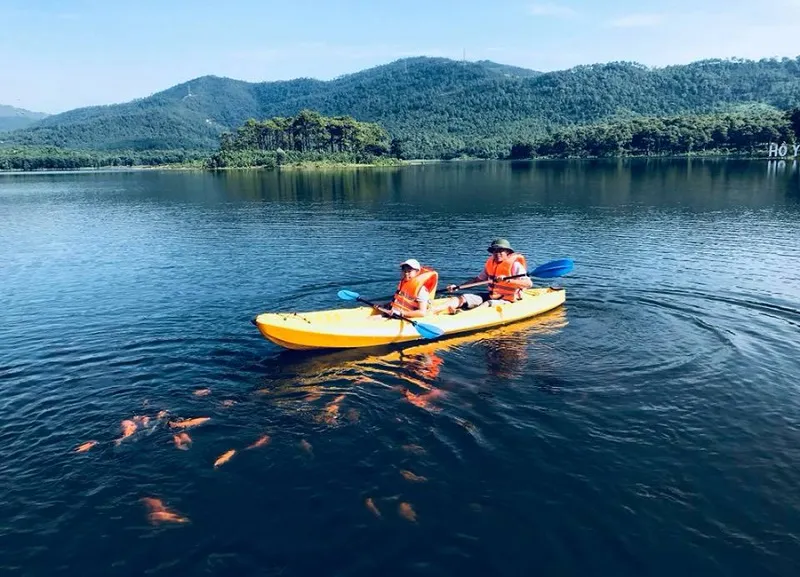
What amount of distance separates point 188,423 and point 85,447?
2133mm

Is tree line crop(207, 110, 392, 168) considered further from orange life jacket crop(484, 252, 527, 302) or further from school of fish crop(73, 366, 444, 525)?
school of fish crop(73, 366, 444, 525)

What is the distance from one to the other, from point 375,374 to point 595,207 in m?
42.1

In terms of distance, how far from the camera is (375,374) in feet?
52.5

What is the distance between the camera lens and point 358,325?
17.6 meters

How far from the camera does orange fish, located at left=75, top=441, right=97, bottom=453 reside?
12180mm

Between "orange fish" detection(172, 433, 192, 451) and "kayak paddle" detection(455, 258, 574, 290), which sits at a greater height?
"kayak paddle" detection(455, 258, 574, 290)

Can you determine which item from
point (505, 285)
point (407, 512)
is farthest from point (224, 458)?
point (505, 285)

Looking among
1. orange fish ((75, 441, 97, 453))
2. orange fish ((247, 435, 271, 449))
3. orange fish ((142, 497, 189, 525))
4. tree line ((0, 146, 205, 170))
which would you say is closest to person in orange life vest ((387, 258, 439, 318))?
orange fish ((247, 435, 271, 449))

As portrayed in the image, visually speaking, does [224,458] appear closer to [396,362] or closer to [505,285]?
[396,362]

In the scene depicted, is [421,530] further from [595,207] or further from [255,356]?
[595,207]

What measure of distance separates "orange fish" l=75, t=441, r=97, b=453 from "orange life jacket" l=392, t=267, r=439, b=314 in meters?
9.25

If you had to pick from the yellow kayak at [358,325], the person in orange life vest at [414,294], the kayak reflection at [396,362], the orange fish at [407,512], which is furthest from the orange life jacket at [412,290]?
the orange fish at [407,512]

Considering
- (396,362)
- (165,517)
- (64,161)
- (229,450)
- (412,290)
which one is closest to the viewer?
(165,517)

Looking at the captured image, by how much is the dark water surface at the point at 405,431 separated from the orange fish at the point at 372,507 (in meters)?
0.12
